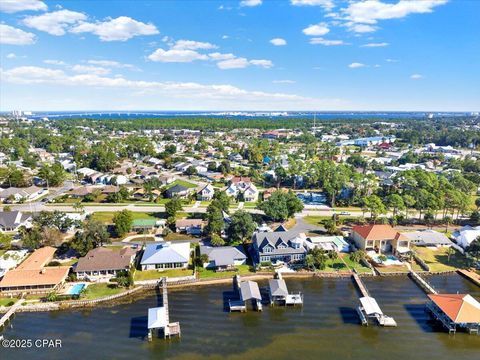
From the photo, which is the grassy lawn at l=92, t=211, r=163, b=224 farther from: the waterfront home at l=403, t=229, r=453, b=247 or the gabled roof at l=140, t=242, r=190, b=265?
the waterfront home at l=403, t=229, r=453, b=247

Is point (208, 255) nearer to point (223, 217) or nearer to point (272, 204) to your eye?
point (223, 217)

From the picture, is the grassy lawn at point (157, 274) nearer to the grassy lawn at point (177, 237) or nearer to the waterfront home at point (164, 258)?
the waterfront home at point (164, 258)

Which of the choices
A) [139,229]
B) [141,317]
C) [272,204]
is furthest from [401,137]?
[141,317]

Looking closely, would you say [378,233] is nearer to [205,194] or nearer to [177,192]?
[205,194]

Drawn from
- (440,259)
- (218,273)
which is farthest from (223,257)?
(440,259)

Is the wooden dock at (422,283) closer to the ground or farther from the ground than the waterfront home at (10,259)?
closer to the ground

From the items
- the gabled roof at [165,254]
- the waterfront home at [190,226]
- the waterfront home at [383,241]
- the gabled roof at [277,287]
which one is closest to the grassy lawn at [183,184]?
the waterfront home at [190,226]

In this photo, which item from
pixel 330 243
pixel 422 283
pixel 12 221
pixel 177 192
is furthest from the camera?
pixel 177 192

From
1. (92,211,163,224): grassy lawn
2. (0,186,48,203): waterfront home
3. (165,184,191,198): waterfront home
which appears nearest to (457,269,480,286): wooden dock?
(92,211,163,224): grassy lawn
